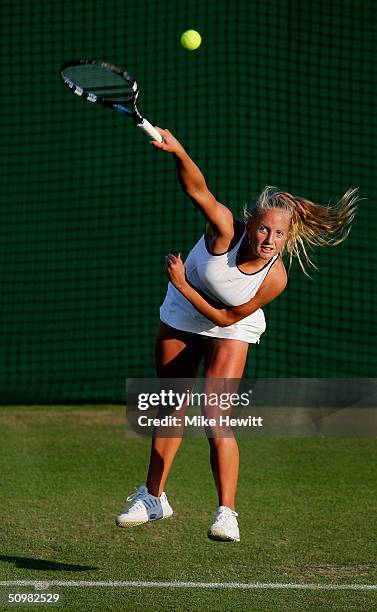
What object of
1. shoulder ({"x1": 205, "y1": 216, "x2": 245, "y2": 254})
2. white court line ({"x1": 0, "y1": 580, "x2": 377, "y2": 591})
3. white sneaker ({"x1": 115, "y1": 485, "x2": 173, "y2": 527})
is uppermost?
shoulder ({"x1": 205, "y1": 216, "x2": 245, "y2": 254})

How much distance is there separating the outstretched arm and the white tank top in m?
0.23

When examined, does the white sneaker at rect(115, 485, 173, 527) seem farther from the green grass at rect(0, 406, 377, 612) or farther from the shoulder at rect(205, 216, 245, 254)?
the shoulder at rect(205, 216, 245, 254)

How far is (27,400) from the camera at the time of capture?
36.8ft

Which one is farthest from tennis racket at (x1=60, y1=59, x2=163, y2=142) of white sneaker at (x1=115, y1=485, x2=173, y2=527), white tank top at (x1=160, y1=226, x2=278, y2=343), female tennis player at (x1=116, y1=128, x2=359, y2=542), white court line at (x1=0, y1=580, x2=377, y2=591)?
white court line at (x1=0, y1=580, x2=377, y2=591)

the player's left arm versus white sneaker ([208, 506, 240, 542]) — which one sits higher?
the player's left arm

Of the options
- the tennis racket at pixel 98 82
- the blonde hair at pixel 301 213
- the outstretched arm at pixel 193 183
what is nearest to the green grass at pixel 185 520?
the blonde hair at pixel 301 213

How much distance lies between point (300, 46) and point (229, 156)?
1.36 m

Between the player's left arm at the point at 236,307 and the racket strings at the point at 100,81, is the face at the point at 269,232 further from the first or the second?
the racket strings at the point at 100,81

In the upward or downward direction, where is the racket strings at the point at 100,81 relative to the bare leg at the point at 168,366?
upward

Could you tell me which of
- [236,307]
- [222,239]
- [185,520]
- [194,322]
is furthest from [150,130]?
[185,520]

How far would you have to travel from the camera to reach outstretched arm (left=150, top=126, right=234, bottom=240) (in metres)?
5.27

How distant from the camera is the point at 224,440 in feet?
19.1

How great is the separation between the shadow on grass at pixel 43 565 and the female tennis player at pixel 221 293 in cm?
31

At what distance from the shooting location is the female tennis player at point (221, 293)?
18.3ft
